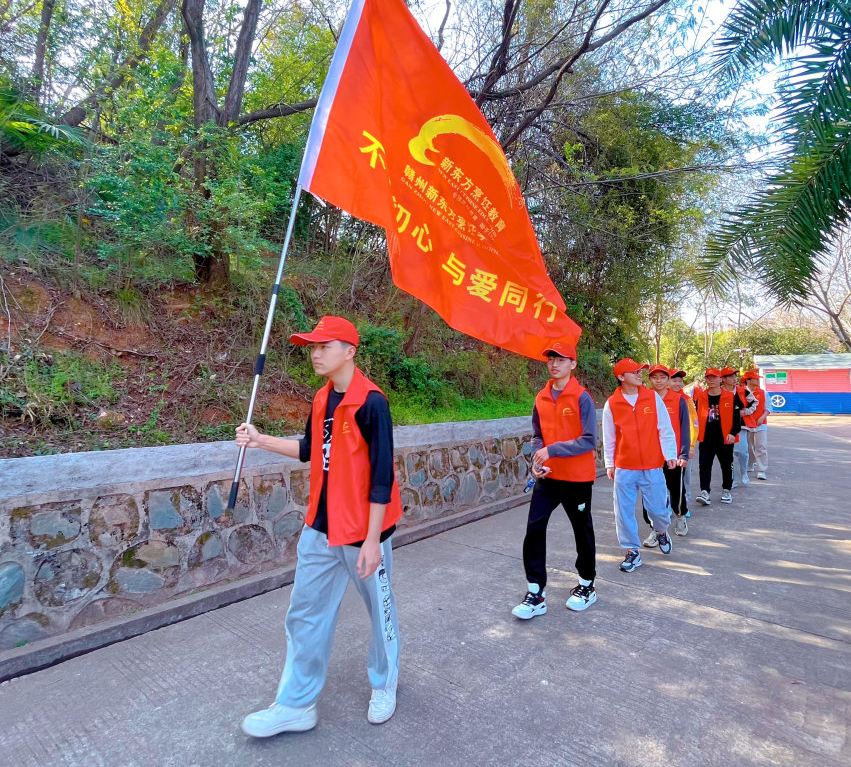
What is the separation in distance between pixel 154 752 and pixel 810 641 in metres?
3.73

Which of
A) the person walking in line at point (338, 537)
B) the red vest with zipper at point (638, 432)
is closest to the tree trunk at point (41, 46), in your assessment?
the person walking in line at point (338, 537)

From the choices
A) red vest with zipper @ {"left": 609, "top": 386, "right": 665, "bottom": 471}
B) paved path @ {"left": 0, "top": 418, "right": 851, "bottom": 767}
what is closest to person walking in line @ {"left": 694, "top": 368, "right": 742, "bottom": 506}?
paved path @ {"left": 0, "top": 418, "right": 851, "bottom": 767}

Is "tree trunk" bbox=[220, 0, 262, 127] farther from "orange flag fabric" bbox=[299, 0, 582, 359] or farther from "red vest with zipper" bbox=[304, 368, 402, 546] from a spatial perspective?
"red vest with zipper" bbox=[304, 368, 402, 546]

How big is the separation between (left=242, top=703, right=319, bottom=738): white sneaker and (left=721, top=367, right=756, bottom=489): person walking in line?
706 cm

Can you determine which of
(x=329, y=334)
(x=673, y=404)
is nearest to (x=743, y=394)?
(x=673, y=404)

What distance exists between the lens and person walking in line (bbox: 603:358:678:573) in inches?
191

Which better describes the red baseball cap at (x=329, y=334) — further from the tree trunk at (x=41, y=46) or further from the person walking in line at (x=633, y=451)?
the tree trunk at (x=41, y=46)

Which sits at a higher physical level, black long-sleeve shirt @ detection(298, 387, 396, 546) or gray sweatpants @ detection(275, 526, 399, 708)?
black long-sleeve shirt @ detection(298, 387, 396, 546)

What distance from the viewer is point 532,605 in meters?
3.82

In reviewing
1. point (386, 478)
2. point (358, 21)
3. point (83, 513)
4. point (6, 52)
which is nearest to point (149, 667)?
point (83, 513)

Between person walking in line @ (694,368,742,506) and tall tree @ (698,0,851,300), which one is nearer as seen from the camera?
tall tree @ (698,0,851,300)

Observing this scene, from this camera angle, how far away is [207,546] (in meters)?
4.12

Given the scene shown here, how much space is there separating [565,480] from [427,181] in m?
2.24

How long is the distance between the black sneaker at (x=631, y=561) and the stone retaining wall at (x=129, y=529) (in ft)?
9.23
